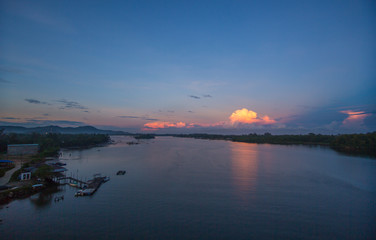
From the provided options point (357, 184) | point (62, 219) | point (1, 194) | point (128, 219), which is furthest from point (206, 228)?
point (357, 184)

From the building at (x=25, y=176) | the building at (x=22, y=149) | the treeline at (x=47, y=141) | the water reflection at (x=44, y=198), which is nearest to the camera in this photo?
the water reflection at (x=44, y=198)

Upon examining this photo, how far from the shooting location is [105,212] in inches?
373

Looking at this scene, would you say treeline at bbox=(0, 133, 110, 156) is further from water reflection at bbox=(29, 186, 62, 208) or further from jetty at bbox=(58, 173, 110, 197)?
water reflection at bbox=(29, 186, 62, 208)

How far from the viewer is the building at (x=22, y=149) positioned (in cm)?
2389

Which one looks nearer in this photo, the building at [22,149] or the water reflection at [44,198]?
the water reflection at [44,198]

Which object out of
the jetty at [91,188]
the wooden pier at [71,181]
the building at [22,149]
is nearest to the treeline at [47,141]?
the building at [22,149]

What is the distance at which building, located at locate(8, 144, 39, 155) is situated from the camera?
78.4 feet

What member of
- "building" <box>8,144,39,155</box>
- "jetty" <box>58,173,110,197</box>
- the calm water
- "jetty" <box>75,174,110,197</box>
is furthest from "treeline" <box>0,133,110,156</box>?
the calm water

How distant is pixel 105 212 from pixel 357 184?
55.3ft

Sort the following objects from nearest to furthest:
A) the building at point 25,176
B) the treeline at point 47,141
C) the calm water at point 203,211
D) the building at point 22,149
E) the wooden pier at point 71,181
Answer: the calm water at point 203,211, the building at point 25,176, the wooden pier at point 71,181, the building at point 22,149, the treeline at point 47,141

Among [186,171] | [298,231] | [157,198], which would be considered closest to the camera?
[298,231]

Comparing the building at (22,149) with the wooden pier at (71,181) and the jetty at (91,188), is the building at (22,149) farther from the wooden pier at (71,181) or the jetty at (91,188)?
the jetty at (91,188)

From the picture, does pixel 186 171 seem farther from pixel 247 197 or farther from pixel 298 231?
pixel 298 231

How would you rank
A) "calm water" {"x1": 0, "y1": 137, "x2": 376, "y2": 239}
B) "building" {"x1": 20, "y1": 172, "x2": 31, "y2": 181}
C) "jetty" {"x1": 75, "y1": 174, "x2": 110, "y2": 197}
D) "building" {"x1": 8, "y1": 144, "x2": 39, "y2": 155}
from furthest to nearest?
1. "building" {"x1": 8, "y1": 144, "x2": 39, "y2": 155}
2. "building" {"x1": 20, "y1": 172, "x2": 31, "y2": 181}
3. "jetty" {"x1": 75, "y1": 174, "x2": 110, "y2": 197}
4. "calm water" {"x1": 0, "y1": 137, "x2": 376, "y2": 239}
